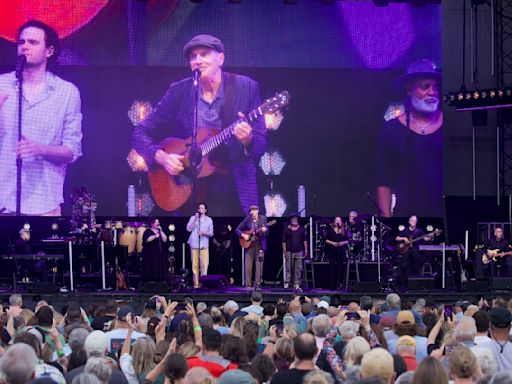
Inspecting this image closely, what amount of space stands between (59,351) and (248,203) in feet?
50.8

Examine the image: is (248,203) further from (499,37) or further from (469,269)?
(499,37)

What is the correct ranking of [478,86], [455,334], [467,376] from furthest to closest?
[478,86] → [455,334] → [467,376]

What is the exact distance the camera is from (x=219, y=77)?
80.0 feet

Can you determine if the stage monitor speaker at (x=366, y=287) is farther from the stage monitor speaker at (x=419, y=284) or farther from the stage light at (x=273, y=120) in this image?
the stage light at (x=273, y=120)

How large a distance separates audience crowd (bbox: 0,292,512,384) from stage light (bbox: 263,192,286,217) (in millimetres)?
12071

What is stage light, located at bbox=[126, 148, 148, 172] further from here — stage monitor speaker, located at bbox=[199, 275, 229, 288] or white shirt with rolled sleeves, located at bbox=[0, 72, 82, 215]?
stage monitor speaker, located at bbox=[199, 275, 229, 288]

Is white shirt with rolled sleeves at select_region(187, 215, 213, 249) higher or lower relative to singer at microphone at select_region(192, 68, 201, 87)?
lower

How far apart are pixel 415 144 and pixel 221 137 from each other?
4.69 metres

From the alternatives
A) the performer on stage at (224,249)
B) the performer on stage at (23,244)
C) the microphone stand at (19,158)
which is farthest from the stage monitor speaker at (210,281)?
the microphone stand at (19,158)

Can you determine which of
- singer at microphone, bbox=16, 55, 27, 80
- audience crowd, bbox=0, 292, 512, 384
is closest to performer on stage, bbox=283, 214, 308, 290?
singer at microphone, bbox=16, 55, 27, 80

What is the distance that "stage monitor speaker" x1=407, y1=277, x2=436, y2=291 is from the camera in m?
21.4

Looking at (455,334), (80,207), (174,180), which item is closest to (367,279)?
(174,180)

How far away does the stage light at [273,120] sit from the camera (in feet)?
79.5

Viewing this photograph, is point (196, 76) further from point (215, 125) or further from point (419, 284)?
point (419, 284)
